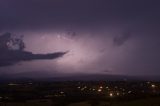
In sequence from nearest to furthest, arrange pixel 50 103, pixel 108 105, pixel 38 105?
pixel 108 105 → pixel 38 105 → pixel 50 103

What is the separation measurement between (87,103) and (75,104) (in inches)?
126

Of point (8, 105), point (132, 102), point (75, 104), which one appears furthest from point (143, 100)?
point (8, 105)

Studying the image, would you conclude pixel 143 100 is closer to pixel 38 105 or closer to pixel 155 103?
pixel 155 103

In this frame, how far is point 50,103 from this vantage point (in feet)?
320

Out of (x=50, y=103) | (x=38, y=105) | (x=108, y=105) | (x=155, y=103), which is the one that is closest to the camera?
(x=155, y=103)

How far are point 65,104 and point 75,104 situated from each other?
320 centimetres

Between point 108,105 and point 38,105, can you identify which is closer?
point 108,105

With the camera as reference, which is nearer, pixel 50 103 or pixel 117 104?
pixel 117 104

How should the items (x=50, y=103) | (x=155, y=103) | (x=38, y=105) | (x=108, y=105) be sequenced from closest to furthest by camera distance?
(x=155, y=103), (x=108, y=105), (x=38, y=105), (x=50, y=103)

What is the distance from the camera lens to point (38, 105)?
9156 centimetres

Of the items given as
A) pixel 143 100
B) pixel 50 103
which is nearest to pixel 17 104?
pixel 50 103

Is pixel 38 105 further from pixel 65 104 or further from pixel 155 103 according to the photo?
pixel 155 103

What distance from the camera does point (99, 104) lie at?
8800cm

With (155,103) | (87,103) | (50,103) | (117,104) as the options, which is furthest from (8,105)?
(155,103)
